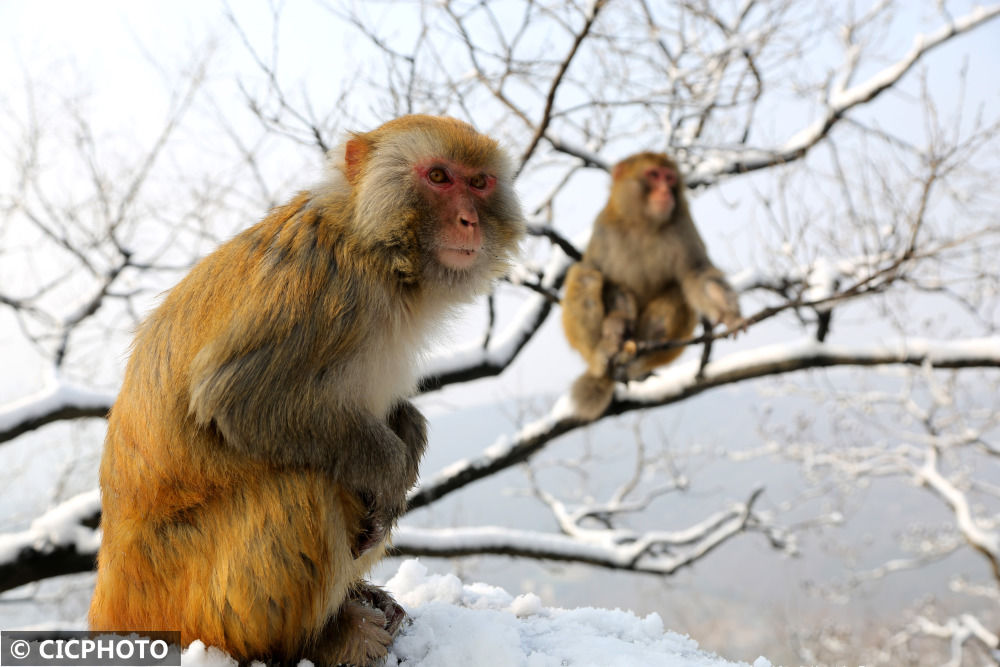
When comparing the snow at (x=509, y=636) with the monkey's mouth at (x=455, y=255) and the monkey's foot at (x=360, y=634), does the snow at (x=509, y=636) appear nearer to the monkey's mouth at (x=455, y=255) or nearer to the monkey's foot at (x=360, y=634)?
the monkey's foot at (x=360, y=634)

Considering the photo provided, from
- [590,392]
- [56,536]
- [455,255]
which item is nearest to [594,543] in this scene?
[590,392]

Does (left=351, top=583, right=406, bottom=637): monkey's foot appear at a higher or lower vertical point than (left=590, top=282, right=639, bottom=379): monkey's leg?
lower

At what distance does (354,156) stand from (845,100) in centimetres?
669

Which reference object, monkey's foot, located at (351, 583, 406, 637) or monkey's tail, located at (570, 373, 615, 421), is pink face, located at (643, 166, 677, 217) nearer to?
monkey's tail, located at (570, 373, 615, 421)

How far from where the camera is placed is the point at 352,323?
198 centimetres

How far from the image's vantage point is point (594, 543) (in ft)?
25.0

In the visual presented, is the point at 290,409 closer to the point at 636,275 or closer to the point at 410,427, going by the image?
the point at 410,427

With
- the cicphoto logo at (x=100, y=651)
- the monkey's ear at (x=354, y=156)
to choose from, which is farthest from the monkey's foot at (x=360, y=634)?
the monkey's ear at (x=354, y=156)

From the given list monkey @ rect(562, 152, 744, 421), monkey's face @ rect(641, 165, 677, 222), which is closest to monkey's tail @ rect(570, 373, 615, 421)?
monkey @ rect(562, 152, 744, 421)

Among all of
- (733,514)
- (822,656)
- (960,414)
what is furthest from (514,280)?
(822,656)

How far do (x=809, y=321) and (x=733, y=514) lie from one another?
13.9 ft

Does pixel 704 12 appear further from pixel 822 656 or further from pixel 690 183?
pixel 822 656

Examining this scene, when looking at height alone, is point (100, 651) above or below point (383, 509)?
below

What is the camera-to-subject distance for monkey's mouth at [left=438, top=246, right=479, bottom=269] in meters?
2.13
